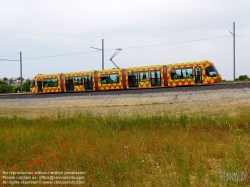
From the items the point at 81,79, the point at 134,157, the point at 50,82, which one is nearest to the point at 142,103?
the point at 81,79

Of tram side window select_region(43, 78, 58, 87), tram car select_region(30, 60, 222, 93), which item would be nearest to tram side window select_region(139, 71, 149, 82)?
tram car select_region(30, 60, 222, 93)

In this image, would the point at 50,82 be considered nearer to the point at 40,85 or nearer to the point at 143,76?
the point at 40,85

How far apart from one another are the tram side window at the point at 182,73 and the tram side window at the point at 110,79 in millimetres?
5944

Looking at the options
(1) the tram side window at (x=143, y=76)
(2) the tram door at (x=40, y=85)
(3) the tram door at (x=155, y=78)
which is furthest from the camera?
(2) the tram door at (x=40, y=85)

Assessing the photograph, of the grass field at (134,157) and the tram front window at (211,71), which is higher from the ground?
the tram front window at (211,71)

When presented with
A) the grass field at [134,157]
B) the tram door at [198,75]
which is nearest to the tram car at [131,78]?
the tram door at [198,75]

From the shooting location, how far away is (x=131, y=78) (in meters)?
28.2

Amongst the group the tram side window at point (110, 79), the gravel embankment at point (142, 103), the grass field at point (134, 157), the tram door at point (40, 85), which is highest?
the tram side window at point (110, 79)

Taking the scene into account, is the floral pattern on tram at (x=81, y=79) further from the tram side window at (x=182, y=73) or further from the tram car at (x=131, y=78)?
the tram side window at (x=182, y=73)

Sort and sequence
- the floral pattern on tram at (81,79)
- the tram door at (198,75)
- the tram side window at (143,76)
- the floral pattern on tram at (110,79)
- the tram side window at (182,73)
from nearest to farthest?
the tram door at (198,75)
the tram side window at (182,73)
the tram side window at (143,76)
the floral pattern on tram at (110,79)
the floral pattern on tram at (81,79)

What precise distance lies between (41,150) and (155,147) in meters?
2.79

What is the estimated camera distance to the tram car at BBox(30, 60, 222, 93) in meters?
25.6

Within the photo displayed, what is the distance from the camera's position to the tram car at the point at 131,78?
25.6 meters

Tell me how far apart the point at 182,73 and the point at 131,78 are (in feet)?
17.2
